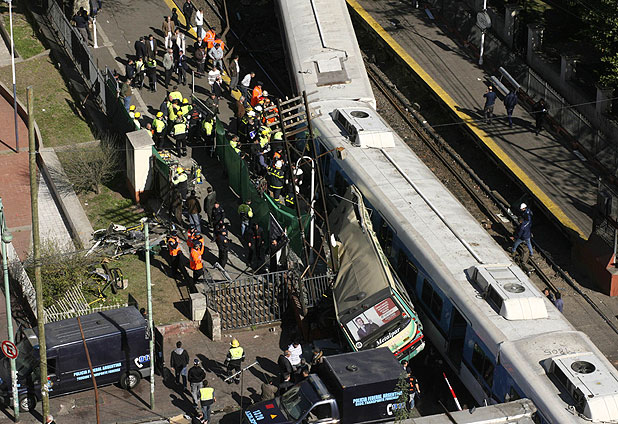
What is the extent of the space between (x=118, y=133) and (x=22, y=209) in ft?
16.3

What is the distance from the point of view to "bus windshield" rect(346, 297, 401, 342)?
1059 inches

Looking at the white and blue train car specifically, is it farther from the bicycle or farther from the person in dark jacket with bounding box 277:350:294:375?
the bicycle

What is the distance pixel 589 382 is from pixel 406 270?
7.12 metres

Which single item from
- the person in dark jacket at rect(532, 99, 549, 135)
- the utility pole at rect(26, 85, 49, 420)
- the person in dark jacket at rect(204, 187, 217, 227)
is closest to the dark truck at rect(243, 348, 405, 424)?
the utility pole at rect(26, 85, 49, 420)

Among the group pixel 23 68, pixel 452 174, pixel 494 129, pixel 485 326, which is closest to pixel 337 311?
pixel 485 326

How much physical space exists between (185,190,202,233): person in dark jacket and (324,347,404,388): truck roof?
29.2 ft

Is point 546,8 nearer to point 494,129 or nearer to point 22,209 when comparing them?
point 494,129

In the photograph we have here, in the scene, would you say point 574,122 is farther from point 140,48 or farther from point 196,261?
point 140,48

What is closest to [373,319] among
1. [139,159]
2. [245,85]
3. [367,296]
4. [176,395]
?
[367,296]

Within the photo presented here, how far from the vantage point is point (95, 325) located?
2628cm

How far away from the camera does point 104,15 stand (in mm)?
45406

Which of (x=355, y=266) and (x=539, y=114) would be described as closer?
(x=355, y=266)

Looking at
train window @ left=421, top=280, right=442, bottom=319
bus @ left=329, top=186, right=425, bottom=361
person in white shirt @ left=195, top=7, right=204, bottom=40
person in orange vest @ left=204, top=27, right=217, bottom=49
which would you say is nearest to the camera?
bus @ left=329, top=186, right=425, bottom=361

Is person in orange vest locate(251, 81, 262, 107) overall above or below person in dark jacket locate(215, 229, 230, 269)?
above
